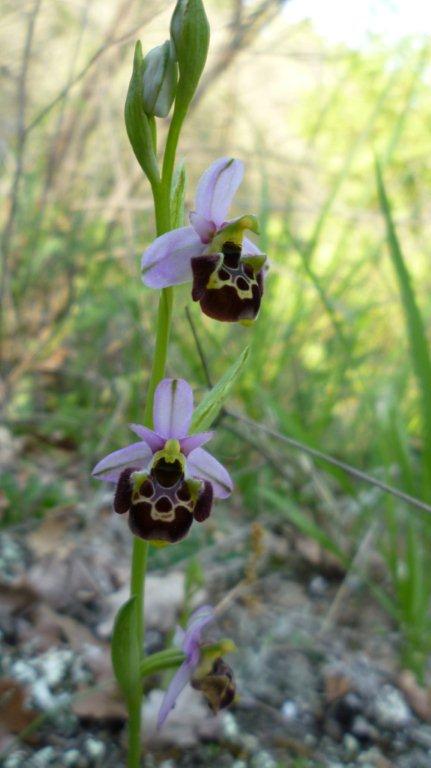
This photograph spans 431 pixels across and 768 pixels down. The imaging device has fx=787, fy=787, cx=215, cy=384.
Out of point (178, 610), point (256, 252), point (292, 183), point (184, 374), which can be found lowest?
point (178, 610)

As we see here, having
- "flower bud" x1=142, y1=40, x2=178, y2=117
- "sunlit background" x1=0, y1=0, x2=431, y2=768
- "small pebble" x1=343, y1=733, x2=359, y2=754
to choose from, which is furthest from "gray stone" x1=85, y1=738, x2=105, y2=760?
"flower bud" x1=142, y1=40, x2=178, y2=117

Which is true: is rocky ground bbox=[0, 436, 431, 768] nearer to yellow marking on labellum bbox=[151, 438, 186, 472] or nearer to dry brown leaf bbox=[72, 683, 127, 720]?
dry brown leaf bbox=[72, 683, 127, 720]

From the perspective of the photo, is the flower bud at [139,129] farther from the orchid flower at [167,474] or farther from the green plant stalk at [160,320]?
the orchid flower at [167,474]

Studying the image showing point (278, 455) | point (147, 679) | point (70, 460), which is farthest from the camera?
point (70, 460)

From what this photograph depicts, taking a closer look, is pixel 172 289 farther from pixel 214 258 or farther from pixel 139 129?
pixel 139 129

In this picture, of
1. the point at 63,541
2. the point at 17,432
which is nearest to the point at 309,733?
the point at 63,541

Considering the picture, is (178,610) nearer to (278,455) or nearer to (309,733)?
(309,733)

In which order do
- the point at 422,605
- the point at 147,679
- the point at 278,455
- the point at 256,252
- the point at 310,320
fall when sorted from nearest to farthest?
the point at 256,252 < the point at 147,679 < the point at 422,605 < the point at 278,455 < the point at 310,320

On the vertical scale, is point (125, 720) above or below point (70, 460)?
below

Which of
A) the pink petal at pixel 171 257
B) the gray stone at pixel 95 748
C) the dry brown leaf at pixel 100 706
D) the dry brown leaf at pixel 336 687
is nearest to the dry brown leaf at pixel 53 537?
the dry brown leaf at pixel 100 706
